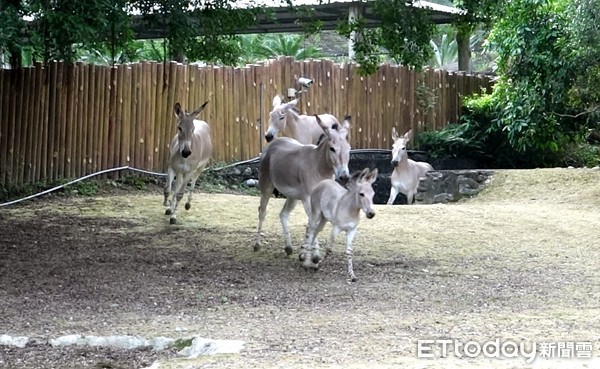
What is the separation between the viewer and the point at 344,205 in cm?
1098

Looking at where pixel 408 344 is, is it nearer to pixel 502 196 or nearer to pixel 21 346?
pixel 21 346

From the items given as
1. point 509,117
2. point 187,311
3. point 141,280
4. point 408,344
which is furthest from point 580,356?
point 509,117

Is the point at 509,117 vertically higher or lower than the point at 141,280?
higher

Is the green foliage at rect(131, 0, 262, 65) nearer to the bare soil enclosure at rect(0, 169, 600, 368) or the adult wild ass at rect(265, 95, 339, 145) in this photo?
the adult wild ass at rect(265, 95, 339, 145)

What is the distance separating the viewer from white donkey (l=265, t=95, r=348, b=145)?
1585cm

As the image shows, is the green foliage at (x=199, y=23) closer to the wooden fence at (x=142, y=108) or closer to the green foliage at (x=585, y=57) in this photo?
the wooden fence at (x=142, y=108)

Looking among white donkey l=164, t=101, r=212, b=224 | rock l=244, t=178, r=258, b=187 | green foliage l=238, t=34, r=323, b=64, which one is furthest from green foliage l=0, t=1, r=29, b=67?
green foliage l=238, t=34, r=323, b=64

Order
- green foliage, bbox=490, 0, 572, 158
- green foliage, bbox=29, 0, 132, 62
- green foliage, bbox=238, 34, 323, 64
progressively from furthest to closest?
green foliage, bbox=238, 34, 323, 64 → green foliage, bbox=490, 0, 572, 158 → green foliage, bbox=29, 0, 132, 62

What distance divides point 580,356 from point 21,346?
420 cm

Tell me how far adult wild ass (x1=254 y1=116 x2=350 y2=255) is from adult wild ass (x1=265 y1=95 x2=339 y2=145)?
2.90 meters

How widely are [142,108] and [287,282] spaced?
28.0ft

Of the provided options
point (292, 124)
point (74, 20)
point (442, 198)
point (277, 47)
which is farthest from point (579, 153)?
point (277, 47)

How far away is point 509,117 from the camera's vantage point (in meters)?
21.6

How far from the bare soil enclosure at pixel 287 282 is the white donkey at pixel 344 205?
47 centimetres
